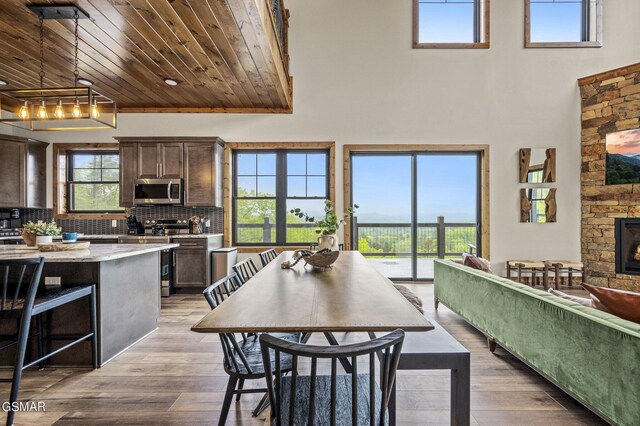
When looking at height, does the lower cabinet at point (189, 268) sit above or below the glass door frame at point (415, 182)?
below

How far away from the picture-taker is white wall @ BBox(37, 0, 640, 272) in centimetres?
538

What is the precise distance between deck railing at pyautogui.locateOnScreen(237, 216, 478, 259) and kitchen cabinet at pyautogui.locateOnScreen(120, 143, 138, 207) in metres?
1.75

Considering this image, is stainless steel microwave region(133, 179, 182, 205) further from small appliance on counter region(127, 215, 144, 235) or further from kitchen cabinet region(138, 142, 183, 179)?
small appliance on counter region(127, 215, 144, 235)

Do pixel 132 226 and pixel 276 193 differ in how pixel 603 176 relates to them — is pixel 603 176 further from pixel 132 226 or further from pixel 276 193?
pixel 132 226

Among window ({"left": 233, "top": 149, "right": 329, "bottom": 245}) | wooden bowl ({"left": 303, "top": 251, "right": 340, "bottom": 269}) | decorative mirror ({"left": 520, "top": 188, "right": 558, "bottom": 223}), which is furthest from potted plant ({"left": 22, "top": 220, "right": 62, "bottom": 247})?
decorative mirror ({"left": 520, "top": 188, "right": 558, "bottom": 223})

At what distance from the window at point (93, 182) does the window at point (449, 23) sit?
5604 mm

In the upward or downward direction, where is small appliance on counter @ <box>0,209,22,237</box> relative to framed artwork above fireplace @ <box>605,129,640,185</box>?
downward

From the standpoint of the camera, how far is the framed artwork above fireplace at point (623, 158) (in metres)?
4.75

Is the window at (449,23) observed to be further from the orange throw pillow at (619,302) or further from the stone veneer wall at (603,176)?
the orange throw pillow at (619,302)

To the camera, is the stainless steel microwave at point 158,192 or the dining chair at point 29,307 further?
the stainless steel microwave at point 158,192

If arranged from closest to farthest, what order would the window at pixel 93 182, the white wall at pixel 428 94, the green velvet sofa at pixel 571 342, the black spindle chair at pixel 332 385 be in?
the black spindle chair at pixel 332 385 → the green velvet sofa at pixel 571 342 → the white wall at pixel 428 94 → the window at pixel 93 182

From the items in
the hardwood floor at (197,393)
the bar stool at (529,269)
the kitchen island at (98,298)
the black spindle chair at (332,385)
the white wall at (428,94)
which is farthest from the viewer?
the white wall at (428,94)

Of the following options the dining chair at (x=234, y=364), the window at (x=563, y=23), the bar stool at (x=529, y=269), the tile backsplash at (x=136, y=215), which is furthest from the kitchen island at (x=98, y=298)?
the window at (x=563, y=23)

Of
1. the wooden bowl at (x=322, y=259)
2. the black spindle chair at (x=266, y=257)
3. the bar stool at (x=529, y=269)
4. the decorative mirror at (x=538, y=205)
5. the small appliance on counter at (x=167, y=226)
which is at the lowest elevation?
the bar stool at (x=529, y=269)
